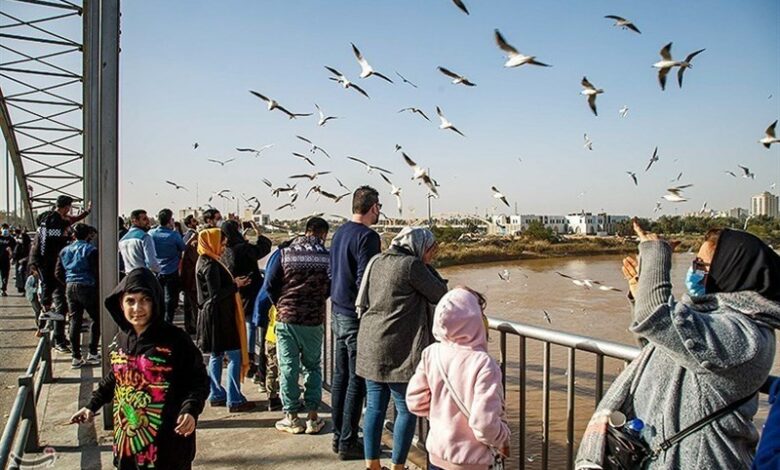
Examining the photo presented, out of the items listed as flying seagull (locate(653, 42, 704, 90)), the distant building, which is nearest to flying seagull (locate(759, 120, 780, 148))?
flying seagull (locate(653, 42, 704, 90))

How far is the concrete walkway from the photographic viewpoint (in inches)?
150

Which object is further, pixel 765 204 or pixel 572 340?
pixel 765 204

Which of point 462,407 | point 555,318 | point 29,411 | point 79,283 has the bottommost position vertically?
point 555,318

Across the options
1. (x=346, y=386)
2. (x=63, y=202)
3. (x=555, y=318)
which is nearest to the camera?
(x=346, y=386)

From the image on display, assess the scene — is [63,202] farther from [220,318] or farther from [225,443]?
[225,443]

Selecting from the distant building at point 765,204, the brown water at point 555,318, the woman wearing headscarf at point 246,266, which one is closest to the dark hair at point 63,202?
the woman wearing headscarf at point 246,266

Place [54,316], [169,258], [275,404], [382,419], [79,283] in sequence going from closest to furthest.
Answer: [382,419], [275,404], [79,283], [54,316], [169,258]

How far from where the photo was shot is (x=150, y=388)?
8.93ft

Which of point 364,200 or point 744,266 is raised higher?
point 364,200

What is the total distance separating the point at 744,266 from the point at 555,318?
19097mm

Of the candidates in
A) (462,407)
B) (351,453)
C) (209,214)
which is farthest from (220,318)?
(462,407)

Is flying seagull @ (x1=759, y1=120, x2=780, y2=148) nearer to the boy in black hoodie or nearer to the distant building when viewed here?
the boy in black hoodie

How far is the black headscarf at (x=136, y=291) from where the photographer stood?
9.03 feet

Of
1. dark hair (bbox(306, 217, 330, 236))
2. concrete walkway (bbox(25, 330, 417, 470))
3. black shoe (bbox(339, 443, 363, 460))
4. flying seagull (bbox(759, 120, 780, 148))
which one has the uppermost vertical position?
flying seagull (bbox(759, 120, 780, 148))
